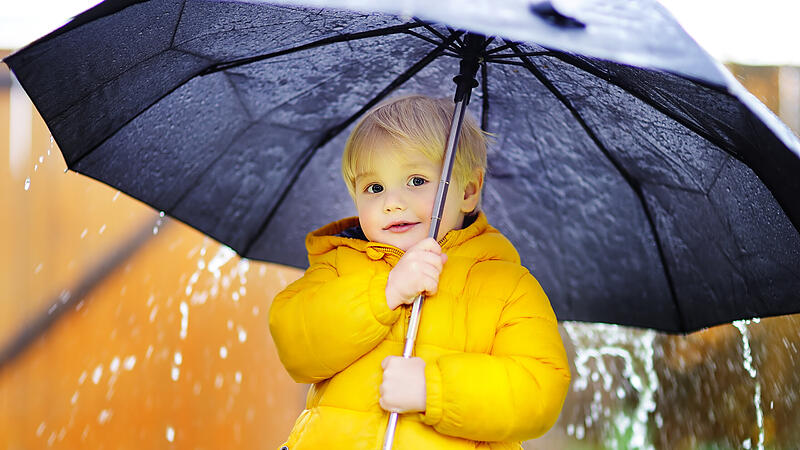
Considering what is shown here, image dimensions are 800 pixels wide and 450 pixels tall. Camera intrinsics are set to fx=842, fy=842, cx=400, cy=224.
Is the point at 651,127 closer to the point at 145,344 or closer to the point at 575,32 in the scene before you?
the point at 575,32

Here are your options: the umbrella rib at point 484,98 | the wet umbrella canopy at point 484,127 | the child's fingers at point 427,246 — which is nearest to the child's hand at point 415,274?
the child's fingers at point 427,246

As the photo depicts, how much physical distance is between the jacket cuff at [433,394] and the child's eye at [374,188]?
0.42 metres

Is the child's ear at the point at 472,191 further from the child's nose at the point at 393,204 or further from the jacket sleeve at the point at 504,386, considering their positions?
the jacket sleeve at the point at 504,386

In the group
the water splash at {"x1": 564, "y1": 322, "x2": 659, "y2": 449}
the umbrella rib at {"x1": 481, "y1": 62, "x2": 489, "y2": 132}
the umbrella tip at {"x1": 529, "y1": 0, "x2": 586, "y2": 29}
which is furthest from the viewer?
the water splash at {"x1": 564, "y1": 322, "x2": 659, "y2": 449}

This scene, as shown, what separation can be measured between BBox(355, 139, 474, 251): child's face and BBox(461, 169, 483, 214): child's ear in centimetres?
14

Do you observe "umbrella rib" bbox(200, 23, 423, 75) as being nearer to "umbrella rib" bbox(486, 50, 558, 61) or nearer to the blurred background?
"umbrella rib" bbox(486, 50, 558, 61)

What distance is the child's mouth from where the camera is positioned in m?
1.76

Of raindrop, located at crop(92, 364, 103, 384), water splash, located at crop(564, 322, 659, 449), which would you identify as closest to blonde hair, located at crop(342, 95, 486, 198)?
raindrop, located at crop(92, 364, 103, 384)

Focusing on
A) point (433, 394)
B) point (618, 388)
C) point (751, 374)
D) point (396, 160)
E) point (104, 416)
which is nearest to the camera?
point (433, 394)

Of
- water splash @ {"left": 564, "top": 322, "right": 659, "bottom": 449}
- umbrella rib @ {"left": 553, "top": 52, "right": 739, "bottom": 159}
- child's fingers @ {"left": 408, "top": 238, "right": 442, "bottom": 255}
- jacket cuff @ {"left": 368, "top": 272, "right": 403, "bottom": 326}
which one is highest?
umbrella rib @ {"left": 553, "top": 52, "right": 739, "bottom": 159}

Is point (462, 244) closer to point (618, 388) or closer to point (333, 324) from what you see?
point (333, 324)

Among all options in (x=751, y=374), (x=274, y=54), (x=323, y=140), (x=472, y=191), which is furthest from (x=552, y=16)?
(x=751, y=374)

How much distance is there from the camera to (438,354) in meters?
1.63

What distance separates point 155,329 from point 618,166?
2.36 metres
